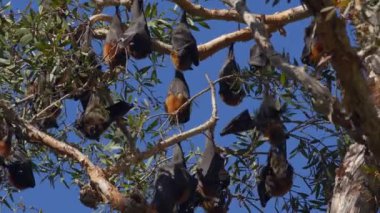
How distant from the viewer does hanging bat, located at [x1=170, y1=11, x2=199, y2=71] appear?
6801 millimetres

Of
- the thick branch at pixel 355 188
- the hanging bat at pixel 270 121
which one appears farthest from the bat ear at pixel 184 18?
the thick branch at pixel 355 188

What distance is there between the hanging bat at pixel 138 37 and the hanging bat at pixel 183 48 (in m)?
0.21

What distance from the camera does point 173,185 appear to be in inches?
249

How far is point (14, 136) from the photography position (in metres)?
6.59

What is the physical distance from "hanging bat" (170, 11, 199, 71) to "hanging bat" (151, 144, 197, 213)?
64cm

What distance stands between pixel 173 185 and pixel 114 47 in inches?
36.3

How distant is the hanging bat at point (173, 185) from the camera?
20.2 ft

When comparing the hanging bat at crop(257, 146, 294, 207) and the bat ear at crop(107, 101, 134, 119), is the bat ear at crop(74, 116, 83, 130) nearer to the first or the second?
the bat ear at crop(107, 101, 134, 119)

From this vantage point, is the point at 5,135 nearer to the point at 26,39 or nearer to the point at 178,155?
the point at 26,39

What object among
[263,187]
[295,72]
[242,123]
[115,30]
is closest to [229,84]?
[242,123]

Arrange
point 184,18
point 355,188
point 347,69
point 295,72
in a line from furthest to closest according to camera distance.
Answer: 1. point 184,18
2. point 355,188
3. point 295,72
4. point 347,69

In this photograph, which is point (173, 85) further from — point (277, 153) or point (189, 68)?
point (277, 153)

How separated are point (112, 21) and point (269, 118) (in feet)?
4.51

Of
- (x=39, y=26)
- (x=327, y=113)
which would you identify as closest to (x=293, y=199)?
(x=39, y=26)
